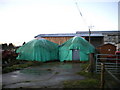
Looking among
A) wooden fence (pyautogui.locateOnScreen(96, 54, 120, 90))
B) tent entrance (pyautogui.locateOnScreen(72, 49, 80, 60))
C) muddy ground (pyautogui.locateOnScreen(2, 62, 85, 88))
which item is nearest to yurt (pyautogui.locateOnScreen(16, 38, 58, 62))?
tent entrance (pyautogui.locateOnScreen(72, 49, 80, 60))

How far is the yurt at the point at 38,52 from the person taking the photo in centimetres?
2166

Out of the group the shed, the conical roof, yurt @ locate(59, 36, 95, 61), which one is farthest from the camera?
the shed

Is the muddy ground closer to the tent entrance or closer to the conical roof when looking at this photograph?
the tent entrance

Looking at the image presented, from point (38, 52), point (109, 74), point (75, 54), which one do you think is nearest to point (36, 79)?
point (109, 74)

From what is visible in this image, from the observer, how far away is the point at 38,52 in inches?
859

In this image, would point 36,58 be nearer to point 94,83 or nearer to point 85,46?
point 85,46

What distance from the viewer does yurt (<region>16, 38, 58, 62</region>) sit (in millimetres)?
21656

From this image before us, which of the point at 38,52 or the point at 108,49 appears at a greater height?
the point at 108,49

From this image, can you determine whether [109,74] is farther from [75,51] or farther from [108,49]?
[108,49]

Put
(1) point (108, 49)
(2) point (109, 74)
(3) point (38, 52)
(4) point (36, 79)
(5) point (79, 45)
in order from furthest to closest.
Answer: (1) point (108, 49) → (5) point (79, 45) → (3) point (38, 52) → (2) point (109, 74) → (4) point (36, 79)

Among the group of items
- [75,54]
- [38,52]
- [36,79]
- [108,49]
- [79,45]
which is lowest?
[36,79]

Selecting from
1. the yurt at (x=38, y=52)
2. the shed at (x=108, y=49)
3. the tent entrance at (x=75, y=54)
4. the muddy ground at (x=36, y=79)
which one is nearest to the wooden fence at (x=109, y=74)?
the muddy ground at (x=36, y=79)

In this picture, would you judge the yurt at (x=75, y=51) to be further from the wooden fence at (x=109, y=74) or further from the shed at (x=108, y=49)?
the wooden fence at (x=109, y=74)

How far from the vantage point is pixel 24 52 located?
22203 millimetres
